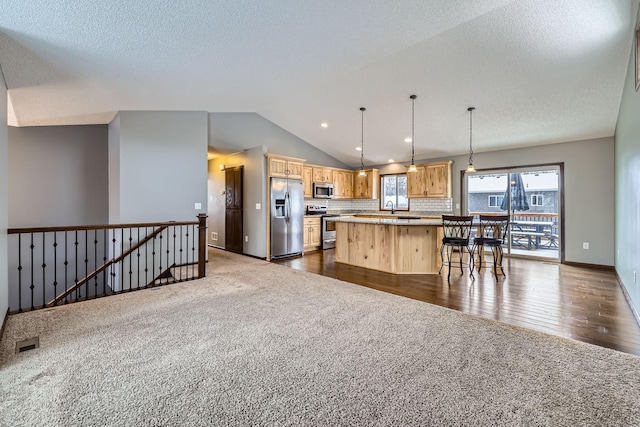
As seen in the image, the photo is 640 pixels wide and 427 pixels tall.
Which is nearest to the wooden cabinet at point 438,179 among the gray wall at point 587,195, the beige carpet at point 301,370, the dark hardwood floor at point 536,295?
the gray wall at point 587,195

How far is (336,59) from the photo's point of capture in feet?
11.9

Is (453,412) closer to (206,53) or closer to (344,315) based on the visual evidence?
(344,315)

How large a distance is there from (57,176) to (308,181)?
5.17 m

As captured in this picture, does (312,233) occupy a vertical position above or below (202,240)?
below

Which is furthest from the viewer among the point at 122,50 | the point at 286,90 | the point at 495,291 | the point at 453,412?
the point at 286,90

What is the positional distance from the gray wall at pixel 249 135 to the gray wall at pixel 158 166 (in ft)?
1.72

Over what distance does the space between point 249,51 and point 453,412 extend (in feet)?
12.0

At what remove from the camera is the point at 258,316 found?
9.96 ft

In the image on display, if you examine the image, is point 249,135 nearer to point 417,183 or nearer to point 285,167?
point 285,167

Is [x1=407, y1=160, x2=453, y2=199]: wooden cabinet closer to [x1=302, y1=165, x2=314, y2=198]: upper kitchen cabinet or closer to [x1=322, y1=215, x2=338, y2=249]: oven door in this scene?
[x1=322, y1=215, x2=338, y2=249]: oven door

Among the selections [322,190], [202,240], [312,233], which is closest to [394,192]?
[322,190]

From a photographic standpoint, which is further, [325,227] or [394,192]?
[394,192]

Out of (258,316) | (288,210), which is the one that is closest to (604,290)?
(258,316)

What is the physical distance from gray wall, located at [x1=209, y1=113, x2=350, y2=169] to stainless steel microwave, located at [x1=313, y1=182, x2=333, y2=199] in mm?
842
